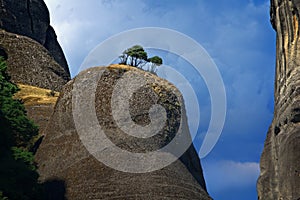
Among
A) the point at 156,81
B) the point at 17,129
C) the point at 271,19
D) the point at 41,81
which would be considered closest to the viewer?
the point at 271,19

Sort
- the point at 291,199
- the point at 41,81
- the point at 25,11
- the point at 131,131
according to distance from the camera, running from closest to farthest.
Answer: the point at 291,199, the point at 131,131, the point at 41,81, the point at 25,11

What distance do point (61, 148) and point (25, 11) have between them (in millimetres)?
66797

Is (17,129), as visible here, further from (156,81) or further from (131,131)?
(156,81)

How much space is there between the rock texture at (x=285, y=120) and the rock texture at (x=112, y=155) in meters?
34.3

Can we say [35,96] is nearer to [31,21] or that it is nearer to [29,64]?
[29,64]

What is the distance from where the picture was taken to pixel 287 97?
15.9 meters

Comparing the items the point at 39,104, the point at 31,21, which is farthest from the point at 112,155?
the point at 31,21

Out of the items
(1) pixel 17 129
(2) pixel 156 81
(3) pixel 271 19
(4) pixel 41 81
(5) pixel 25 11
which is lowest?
(3) pixel 271 19

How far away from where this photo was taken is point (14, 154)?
4556 centimetres

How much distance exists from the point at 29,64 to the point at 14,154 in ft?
195

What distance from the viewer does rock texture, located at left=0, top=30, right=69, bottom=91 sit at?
331 feet

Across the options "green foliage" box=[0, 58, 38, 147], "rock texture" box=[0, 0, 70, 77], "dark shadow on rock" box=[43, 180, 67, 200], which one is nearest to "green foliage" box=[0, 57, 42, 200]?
"green foliage" box=[0, 58, 38, 147]

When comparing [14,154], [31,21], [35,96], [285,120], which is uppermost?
[31,21]

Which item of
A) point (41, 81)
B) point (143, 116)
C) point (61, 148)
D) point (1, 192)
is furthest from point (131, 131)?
point (41, 81)
